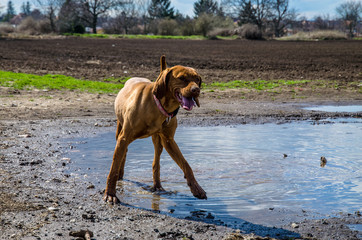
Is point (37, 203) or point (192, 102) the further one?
point (37, 203)

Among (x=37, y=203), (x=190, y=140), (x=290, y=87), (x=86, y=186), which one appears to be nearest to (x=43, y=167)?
(x=86, y=186)

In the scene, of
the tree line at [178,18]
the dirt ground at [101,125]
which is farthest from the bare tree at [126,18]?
the dirt ground at [101,125]

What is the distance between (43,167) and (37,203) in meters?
1.79

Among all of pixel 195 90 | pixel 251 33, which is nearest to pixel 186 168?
pixel 195 90

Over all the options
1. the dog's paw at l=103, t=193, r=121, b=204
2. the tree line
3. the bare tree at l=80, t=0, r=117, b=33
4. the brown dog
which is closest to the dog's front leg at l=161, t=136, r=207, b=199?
the brown dog

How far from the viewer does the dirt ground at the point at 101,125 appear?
479 centimetres

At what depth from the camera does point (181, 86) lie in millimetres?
5012

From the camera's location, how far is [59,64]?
23.1 metres

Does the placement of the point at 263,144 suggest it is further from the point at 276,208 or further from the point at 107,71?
the point at 107,71

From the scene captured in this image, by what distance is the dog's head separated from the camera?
488 cm

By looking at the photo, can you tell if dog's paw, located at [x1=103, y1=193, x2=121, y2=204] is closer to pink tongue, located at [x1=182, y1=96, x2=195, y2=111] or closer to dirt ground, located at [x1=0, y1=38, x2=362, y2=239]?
dirt ground, located at [x1=0, y1=38, x2=362, y2=239]

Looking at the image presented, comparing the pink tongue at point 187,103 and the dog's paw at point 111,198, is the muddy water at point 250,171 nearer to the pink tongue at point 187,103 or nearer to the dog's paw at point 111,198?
the dog's paw at point 111,198

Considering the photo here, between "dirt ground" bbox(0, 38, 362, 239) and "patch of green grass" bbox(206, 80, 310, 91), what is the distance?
61 centimetres

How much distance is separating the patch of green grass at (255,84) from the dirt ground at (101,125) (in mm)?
→ 611
